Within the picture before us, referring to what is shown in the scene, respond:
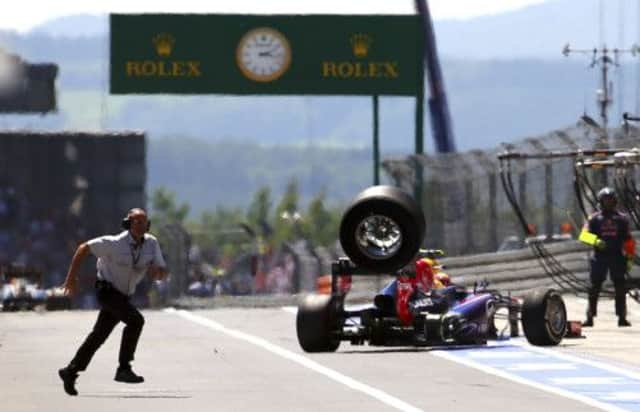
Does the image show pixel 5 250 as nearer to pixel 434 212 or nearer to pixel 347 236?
pixel 434 212

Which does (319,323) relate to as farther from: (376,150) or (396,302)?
(376,150)

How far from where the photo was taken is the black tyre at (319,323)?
80.2 ft

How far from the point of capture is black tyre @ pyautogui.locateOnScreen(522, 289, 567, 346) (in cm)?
2505

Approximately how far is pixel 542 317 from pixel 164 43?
28.5 m

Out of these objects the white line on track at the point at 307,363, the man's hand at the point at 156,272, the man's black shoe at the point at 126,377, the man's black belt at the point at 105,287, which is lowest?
the white line on track at the point at 307,363

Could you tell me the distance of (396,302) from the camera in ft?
81.5

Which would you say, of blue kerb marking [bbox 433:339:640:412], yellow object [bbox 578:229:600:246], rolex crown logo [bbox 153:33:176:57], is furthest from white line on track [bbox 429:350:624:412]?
rolex crown logo [bbox 153:33:176:57]

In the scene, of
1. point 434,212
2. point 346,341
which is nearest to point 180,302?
point 434,212

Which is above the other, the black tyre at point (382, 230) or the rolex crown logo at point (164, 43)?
the rolex crown logo at point (164, 43)

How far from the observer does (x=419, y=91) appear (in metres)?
51.5

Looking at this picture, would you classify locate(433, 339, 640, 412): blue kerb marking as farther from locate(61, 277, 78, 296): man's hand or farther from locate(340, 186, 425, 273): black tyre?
locate(61, 277, 78, 296): man's hand

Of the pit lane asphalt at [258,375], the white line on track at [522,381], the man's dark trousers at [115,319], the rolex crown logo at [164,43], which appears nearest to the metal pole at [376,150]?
the rolex crown logo at [164,43]

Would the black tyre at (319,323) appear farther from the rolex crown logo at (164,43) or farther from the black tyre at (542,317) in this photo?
the rolex crown logo at (164,43)

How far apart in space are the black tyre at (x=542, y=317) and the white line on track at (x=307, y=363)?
2.45 metres
